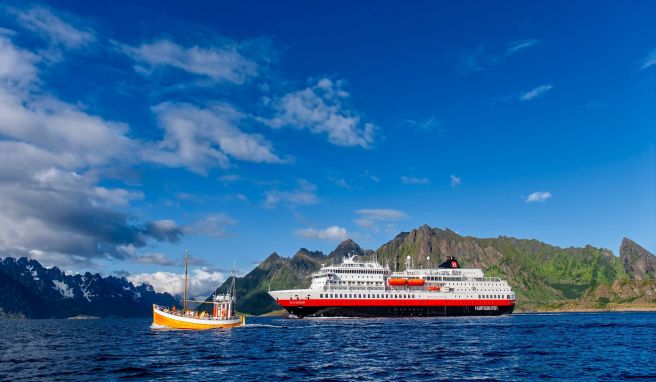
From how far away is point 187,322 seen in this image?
8150cm

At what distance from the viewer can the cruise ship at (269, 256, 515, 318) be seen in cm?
12488

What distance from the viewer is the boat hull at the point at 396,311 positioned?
124 meters

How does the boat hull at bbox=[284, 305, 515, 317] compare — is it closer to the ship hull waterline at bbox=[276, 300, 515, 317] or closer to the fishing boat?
the ship hull waterline at bbox=[276, 300, 515, 317]

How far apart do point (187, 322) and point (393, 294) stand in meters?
64.5

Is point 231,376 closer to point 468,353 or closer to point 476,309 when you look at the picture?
point 468,353

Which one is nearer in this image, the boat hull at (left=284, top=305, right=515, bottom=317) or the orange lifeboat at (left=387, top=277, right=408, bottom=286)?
the boat hull at (left=284, top=305, right=515, bottom=317)

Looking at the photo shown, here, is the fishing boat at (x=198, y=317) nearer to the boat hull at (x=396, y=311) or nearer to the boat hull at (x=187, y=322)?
the boat hull at (x=187, y=322)

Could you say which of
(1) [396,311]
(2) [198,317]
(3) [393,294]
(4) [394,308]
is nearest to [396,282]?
(3) [393,294]

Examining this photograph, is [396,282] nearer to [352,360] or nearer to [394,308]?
[394,308]

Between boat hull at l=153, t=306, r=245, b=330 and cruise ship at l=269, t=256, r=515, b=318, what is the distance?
40.4 metres

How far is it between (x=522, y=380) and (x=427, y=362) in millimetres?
9479

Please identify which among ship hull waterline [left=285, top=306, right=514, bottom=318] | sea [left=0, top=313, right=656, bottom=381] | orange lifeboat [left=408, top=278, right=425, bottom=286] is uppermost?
orange lifeboat [left=408, top=278, right=425, bottom=286]

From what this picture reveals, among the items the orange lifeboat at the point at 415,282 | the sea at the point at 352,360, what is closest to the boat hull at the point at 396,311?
the orange lifeboat at the point at 415,282

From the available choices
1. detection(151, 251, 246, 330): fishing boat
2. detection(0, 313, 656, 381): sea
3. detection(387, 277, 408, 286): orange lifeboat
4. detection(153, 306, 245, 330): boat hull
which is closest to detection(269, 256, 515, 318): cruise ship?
detection(387, 277, 408, 286): orange lifeboat
